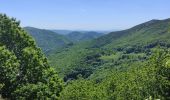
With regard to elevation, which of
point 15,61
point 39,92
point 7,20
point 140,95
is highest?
point 7,20

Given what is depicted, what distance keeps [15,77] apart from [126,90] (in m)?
34.4

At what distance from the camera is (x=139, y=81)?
3430 inches

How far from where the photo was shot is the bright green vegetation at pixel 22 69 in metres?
60.0

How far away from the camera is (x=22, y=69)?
6288 cm

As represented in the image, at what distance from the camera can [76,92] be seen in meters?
84.3

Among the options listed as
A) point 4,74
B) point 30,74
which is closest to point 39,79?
point 30,74

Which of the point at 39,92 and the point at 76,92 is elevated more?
the point at 39,92

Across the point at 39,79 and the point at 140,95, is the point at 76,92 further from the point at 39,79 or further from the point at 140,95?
the point at 39,79

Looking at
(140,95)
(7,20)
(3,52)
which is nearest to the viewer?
(3,52)

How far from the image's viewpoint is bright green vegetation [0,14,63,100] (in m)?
60.0

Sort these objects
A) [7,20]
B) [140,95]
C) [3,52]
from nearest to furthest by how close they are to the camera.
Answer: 1. [3,52]
2. [7,20]
3. [140,95]

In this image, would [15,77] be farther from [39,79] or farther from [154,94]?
[154,94]

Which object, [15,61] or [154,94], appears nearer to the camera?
[15,61]

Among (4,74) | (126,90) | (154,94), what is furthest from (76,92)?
(4,74)
